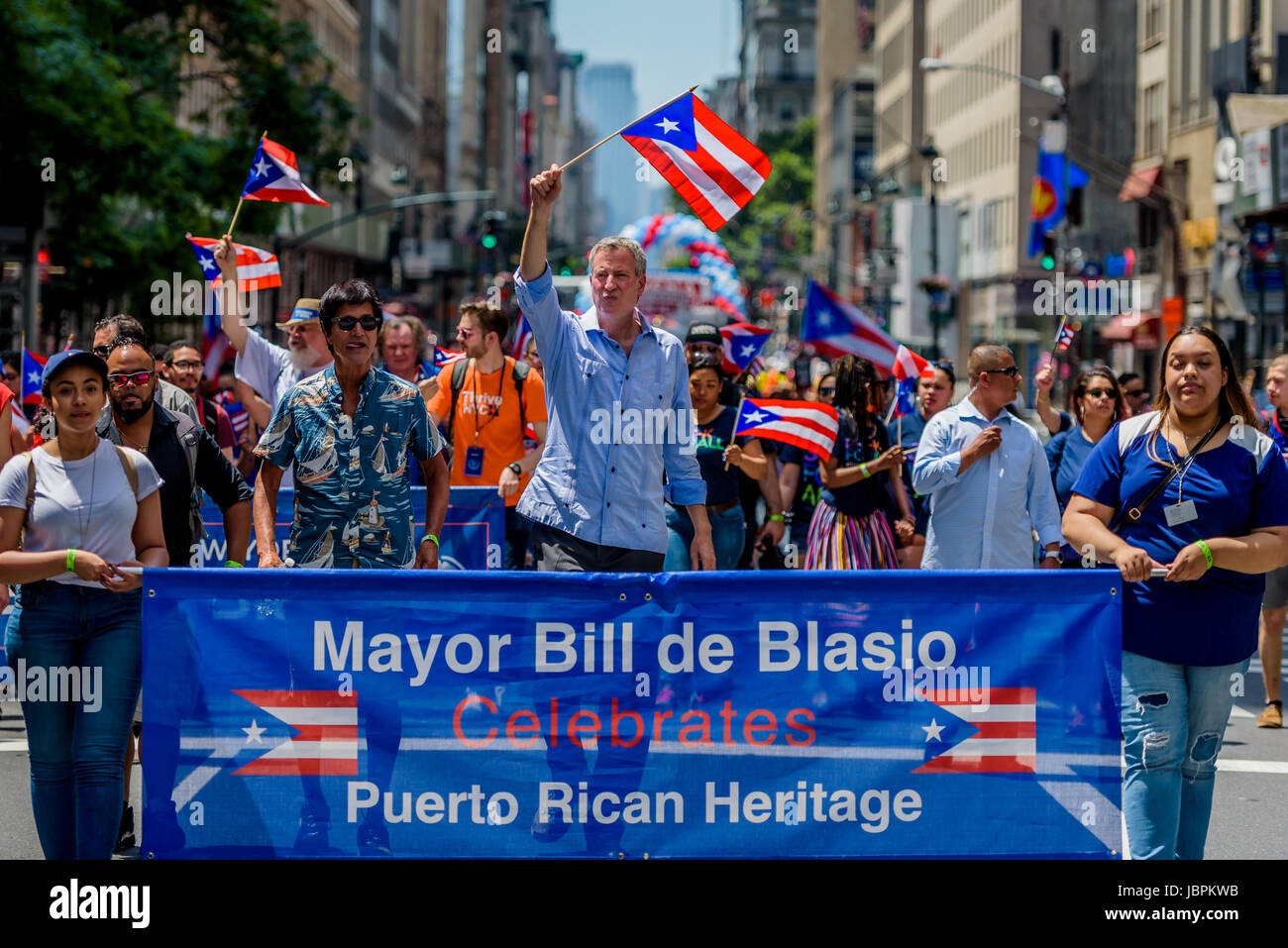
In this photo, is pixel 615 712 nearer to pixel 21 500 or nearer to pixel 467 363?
pixel 21 500

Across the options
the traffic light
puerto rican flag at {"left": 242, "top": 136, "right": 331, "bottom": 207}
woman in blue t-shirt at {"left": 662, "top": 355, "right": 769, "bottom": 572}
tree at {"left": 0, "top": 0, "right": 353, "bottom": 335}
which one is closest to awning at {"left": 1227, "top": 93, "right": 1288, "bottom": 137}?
the traffic light

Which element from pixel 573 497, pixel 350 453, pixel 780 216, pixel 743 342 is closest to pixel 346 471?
pixel 350 453

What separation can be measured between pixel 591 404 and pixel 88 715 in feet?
6.95

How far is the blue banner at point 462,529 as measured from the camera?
10352 millimetres

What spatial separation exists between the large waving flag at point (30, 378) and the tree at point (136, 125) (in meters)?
7.71

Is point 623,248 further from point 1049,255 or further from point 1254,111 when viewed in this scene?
point 1254,111

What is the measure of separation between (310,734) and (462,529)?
4.99 meters

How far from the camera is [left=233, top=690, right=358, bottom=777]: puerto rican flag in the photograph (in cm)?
552

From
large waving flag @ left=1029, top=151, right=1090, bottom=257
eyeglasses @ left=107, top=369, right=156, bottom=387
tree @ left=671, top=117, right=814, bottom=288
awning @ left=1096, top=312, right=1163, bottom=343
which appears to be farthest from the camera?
tree @ left=671, top=117, right=814, bottom=288

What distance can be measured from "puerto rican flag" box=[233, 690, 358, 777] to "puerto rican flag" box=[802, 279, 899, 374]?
318 inches

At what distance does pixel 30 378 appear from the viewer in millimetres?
13781

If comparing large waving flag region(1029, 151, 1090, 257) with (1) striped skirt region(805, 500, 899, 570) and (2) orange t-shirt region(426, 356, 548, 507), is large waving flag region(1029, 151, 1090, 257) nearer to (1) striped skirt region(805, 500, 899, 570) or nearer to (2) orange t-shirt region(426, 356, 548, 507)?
(1) striped skirt region(805, 500, 899, 570)

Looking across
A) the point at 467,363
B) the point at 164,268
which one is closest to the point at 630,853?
the point at 467,363

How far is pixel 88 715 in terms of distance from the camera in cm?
586
